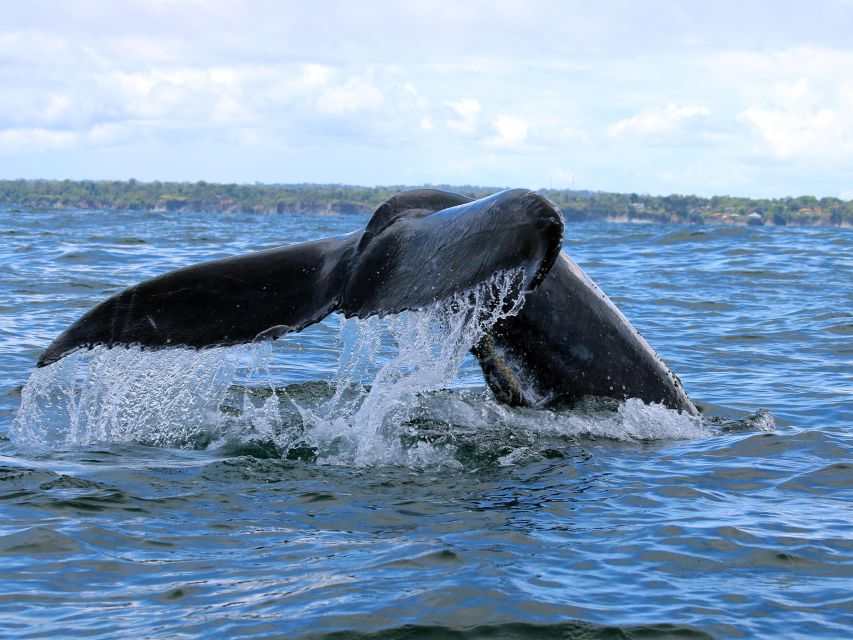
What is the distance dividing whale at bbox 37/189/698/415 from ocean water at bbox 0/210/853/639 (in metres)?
0.15

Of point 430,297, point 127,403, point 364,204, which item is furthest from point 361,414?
point 364,204

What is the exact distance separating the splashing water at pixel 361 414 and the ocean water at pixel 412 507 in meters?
0.03

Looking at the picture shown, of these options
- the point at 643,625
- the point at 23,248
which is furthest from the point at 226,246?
the point at 643,625

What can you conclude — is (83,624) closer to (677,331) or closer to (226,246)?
(677,331)

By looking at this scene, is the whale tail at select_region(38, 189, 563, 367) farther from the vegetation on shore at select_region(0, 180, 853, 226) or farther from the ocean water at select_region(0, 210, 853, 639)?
the vegetation on shore at select_region(0, 180, 853, 226)

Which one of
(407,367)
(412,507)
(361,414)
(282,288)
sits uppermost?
(282,288)

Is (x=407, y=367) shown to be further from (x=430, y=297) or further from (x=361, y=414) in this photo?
(x=430, y=297)

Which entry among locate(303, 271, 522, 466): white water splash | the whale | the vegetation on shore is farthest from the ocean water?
the vegetation on shore

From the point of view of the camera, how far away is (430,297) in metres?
5.02

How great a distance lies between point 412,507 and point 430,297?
127cm

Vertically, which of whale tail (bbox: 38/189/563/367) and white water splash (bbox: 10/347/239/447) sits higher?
whale tail (bbox: 38/189/563/367)

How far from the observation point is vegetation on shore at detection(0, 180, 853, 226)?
102 m

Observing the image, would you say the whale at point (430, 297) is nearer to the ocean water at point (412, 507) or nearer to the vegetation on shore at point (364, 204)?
the ocean water at point (412, 507)

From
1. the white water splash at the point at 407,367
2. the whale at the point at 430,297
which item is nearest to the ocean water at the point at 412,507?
A: the white water splash at the point at 407,367
